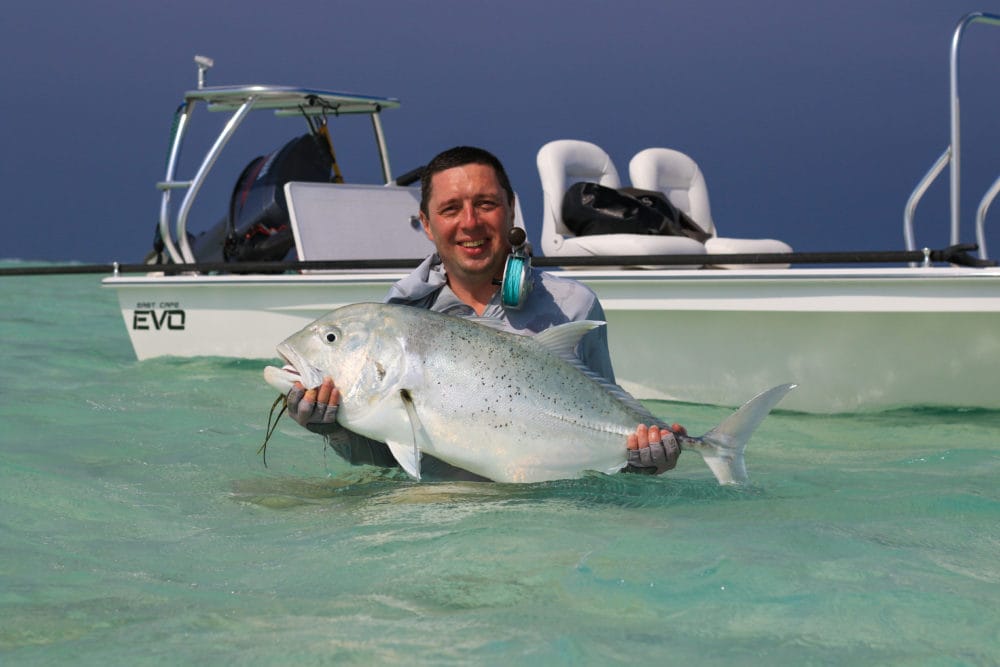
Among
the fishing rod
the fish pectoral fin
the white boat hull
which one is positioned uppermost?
the fishing rod

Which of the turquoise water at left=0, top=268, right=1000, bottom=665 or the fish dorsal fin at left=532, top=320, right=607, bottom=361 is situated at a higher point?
the fish dorsal fin at left=532, top=320, right=607, bottom=361

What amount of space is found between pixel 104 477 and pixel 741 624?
3.12 m

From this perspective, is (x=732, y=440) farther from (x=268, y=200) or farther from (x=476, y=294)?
(x=268, y=200)

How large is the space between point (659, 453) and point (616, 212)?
5037 millimetres

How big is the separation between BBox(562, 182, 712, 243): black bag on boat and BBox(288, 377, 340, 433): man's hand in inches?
205

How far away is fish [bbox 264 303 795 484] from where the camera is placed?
11.7 feet

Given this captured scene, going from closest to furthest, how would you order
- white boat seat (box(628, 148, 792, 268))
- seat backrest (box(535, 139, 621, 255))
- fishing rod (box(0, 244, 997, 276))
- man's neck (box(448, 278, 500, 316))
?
man's neck (box(448, 278, 500, 316)) → fishing rod (box(0, 244, 997, 276)) → seat backrest (box(535, 139, 621, 255)) → white boat seat (box(628, 148, 792, 268))

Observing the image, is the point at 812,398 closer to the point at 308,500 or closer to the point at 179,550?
the point at 308,500

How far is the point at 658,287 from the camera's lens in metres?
7.56

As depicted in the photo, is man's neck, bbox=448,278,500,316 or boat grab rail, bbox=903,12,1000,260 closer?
man's neck, bbox=448,278,500,316

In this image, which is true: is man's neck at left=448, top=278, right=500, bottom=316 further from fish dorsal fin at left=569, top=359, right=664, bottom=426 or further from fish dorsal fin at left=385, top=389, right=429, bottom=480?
fish dorsal fin at left=385, top=389, right=429, bottom=480

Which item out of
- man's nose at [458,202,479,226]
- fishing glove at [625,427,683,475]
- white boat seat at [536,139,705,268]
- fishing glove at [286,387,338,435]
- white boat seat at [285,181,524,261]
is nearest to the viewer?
fishing glove at [286,387,338,435]

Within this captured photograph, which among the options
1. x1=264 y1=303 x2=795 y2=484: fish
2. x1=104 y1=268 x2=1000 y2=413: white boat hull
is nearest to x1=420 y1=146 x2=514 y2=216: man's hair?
x1=264 y1=303 x2=795 y2=484: fish

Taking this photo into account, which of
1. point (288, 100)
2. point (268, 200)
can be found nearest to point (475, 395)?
point (268, 200)
